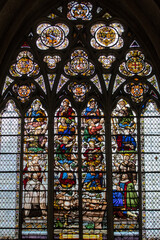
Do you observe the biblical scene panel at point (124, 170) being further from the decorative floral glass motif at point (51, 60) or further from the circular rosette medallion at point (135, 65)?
the decorative floral glass motif at point (51, 60)

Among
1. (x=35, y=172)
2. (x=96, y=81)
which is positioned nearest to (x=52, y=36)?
(x=96, y=81)

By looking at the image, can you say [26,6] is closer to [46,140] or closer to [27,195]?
[46,140]

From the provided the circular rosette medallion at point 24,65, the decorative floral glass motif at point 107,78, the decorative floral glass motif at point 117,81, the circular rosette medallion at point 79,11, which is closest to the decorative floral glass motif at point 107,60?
the decorative floral glass motif at point 107,78

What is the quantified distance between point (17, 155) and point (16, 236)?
61.1 inches

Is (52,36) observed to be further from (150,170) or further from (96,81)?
(150,170)

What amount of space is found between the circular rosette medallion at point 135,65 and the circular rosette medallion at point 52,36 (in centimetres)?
150

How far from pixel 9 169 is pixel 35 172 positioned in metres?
0.51

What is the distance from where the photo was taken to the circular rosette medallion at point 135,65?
10.8 meters

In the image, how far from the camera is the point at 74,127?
1048 centimetres

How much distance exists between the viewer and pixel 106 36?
1110 centimetres

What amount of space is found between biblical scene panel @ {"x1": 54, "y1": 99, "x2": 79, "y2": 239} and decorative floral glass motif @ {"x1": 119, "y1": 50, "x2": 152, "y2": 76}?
1.37 metres

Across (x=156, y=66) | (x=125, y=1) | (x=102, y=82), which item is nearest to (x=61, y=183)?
(x=102, y=82)

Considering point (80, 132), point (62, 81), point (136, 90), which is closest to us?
point (80, 132)

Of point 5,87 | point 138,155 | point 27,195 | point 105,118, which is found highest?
point 5,87
